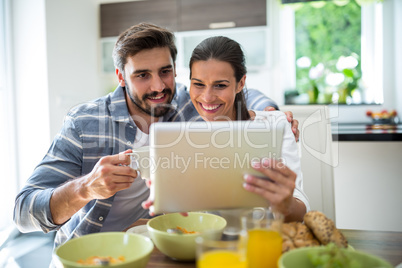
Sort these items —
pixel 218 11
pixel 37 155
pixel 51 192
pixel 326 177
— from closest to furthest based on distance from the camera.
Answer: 1. pixel 51 192
2. pixel 326 177
3. pixel 37 155
4. pixel 218 11

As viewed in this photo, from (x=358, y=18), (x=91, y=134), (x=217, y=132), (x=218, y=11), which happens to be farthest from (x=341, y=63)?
(x=217, y=132)

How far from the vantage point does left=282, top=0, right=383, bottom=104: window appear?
3.57 meters

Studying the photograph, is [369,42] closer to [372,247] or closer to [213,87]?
[213,87]

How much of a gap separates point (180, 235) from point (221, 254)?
0.76 ft

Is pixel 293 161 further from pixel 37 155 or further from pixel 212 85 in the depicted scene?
pixel 37 155

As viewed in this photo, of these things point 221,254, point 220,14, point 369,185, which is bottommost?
point 369,185

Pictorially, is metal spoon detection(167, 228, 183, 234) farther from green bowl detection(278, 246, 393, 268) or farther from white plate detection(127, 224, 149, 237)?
green bowl detection(278, 246, 393, 268)

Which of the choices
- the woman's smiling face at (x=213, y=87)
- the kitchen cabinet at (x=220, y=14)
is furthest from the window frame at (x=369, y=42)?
the woman's smiling face at (x=213, y=87)

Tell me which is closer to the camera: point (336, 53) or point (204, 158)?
point (204, 158)

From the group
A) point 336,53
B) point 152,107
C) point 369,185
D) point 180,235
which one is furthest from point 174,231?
point 336,53

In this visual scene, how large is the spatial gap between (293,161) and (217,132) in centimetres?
60

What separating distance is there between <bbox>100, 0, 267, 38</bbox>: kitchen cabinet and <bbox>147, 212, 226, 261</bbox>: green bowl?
2.77 meters

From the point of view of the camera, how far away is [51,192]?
4.31 feet

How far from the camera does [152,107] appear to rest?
168 centimetres
